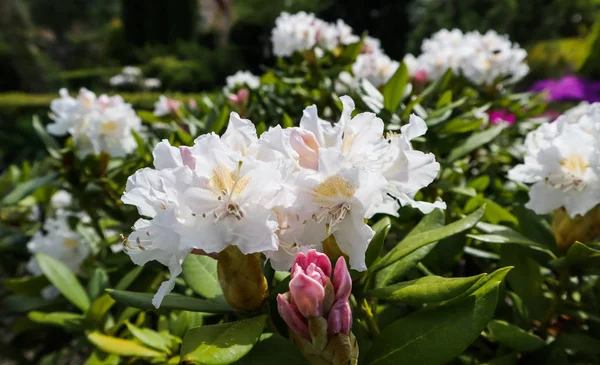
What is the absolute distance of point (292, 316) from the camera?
21.9 inches

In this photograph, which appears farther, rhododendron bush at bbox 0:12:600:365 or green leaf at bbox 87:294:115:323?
green leaf at bbox 87:294:115:323

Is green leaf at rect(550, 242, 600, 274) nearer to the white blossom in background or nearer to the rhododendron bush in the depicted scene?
the rhododendron bush

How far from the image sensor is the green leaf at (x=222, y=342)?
1.78 ft

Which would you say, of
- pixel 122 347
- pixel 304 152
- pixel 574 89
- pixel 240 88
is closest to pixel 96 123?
pixel 240 88

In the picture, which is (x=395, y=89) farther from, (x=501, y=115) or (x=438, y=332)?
(x=501, y=115)

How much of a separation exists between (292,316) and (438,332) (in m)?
0.19

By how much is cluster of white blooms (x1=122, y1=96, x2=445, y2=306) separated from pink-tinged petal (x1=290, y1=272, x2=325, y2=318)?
0.15ft

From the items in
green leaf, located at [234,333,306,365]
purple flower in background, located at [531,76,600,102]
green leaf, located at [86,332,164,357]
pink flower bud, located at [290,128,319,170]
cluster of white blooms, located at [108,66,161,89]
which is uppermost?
pink flower bud, located at [290,128,319,170]

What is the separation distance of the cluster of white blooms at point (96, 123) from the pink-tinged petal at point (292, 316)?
3.13 ft

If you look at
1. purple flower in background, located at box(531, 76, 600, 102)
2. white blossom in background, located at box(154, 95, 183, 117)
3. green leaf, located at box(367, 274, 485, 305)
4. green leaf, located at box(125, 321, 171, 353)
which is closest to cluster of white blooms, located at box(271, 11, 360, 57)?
white blossom in background, located at box(154, 95, 183, 117)

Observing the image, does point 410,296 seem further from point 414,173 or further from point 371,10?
point 371,10

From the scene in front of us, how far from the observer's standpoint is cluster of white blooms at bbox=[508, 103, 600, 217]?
30.6 inches

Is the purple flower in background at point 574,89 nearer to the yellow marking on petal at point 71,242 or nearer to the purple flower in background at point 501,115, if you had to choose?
the purple flower in background at point 501,115

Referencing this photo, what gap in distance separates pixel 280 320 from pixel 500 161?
1048 mm
